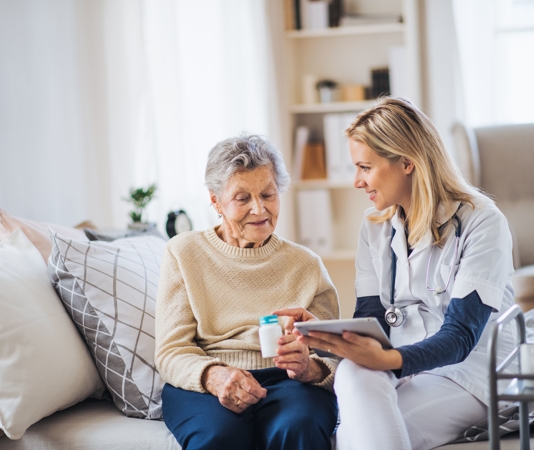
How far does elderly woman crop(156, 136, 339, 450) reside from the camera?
1.52 meters

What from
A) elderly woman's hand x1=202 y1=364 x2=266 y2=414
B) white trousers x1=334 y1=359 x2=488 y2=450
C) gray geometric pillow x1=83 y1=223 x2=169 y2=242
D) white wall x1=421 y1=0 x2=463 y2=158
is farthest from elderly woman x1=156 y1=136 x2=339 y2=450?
white wall x1=421 y1=0 x2=463 y2=158

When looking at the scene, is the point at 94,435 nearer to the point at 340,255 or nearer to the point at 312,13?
the point at 340,255

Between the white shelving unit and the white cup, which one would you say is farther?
the white shelving unit

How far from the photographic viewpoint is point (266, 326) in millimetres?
1518

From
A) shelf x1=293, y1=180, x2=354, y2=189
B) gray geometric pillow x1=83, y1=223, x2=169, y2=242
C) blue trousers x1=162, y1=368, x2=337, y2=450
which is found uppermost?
gray geometric pillow x1=83, y1=223, x2=169, y2=242

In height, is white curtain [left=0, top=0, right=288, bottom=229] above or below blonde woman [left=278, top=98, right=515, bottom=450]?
above

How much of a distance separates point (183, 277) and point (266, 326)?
1.00 feet

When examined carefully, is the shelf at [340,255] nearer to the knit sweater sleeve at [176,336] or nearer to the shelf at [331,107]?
the shelf at [331,107]

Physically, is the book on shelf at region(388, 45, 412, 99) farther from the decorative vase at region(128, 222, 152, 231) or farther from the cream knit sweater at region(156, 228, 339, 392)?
the cream knit sweater at region(156, 228, 339, 392)

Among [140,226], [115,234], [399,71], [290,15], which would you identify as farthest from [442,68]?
[115,234]

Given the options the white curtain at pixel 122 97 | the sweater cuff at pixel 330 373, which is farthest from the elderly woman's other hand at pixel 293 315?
the white curtain at pixel 122 97

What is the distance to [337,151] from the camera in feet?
12.4

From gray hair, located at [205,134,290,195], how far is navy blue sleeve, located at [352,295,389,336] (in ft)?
1.17

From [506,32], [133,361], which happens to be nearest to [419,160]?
[133,361]
